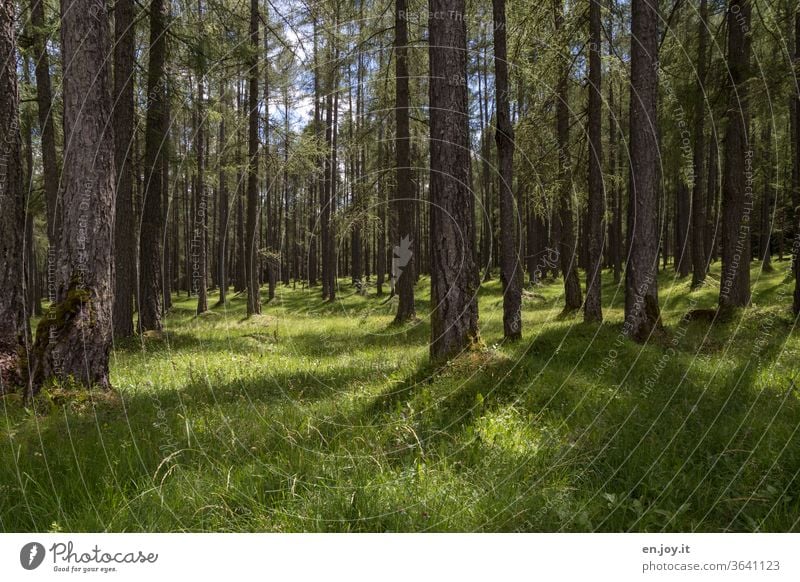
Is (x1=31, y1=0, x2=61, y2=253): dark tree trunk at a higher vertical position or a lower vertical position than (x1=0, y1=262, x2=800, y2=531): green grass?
higher

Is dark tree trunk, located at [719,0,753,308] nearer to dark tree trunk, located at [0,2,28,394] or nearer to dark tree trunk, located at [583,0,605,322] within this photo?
dark tree trunk, located at [583,0,605,322]

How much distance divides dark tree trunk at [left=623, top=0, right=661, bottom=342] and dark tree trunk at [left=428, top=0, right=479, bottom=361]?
14.0 feet

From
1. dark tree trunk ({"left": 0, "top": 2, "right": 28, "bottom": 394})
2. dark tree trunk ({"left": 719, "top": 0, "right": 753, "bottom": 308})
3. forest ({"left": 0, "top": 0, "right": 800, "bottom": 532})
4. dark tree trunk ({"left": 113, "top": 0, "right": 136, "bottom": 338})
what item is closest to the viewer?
forest ({"left": 0, "top": 0, "right": 800, "bottom": 532})

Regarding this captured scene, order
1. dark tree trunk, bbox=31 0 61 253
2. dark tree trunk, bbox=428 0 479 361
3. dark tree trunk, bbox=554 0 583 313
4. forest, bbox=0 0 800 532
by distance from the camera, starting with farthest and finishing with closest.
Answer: dark tree trunk, bbox=31 0 61 253 < dark tree trunk, bbox=554 0 583 313 < dark tree trunk, bbox=428 0 479 361 < forest, bbox=0 0 800 532

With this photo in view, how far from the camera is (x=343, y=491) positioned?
366 centimetres

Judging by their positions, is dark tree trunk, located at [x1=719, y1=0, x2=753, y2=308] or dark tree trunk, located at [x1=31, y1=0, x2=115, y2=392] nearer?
dark tree trunk, located at [x1=31, y1=0, x2=115, y2=392]

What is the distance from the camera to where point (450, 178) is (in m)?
6.85

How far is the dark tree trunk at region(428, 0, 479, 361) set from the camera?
677cm

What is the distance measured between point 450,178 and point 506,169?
11.9 feet

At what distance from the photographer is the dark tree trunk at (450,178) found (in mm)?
6766

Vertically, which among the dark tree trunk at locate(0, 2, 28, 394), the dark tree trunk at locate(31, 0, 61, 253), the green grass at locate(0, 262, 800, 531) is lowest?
the green grass at locate(0, 262, 800, 531)

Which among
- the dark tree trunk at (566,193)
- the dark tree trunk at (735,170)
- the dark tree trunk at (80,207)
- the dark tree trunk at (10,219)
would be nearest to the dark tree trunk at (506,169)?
the dark tree trunk at (566,193)

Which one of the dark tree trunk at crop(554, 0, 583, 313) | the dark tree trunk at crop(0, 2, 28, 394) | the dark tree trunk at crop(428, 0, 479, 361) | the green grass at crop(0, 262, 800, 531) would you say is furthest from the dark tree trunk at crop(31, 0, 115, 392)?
the dark tree trunk at crop(554, 0, 583, 313)

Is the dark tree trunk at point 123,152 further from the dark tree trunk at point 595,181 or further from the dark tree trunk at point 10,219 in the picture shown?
the dark tree trunk at point 595,181
